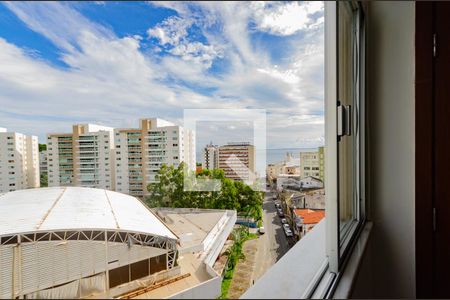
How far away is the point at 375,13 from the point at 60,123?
176 cm

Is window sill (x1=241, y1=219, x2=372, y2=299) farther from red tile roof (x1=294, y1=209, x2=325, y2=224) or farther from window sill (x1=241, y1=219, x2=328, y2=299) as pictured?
red tile roof (x1=294, y1=209, x2=325, y2=224)

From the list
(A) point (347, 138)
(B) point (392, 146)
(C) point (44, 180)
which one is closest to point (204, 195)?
(C) point (44, 180)

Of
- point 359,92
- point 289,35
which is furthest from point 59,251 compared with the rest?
point 359,92

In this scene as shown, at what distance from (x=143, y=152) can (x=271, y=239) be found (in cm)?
66

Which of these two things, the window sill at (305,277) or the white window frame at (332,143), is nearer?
the window sill at (305,277)

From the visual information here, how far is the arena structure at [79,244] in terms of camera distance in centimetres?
65

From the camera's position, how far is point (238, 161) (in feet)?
3.56

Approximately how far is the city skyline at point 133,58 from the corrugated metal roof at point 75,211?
0.19 metres

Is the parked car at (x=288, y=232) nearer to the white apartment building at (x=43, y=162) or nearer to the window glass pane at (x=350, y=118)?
the window glass pane at (x=350, y=118)

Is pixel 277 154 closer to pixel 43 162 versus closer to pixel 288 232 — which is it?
pixel 288 232

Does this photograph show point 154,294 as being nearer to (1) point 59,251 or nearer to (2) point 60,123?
(1) point 59,251

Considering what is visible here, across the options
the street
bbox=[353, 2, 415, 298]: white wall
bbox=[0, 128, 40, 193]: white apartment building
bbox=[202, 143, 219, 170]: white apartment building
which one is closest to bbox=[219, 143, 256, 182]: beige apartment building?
bbox=[202, 143, 219, 170]: white apartment building

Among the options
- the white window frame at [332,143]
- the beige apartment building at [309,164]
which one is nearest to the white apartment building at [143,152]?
the white window frame at [332,143]
